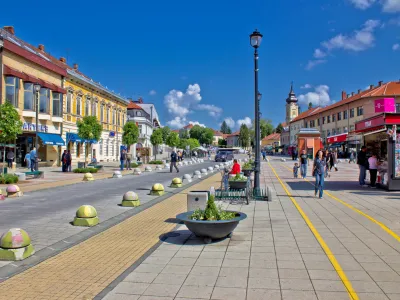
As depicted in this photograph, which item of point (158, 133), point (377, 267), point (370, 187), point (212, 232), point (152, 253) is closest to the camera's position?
point (377, 267)

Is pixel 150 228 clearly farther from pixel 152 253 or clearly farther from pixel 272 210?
pixel 272 210

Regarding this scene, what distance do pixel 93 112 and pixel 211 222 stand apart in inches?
1554

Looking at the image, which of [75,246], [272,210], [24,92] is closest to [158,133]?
[24,92]

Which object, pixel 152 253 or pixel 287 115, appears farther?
pixel 287 115

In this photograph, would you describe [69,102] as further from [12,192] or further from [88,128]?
[12,192]

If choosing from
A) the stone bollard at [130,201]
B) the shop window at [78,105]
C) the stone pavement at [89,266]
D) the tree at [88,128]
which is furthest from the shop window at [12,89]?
the stone pavement at [89,266]

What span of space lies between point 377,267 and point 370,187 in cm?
1249

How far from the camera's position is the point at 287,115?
422 ft

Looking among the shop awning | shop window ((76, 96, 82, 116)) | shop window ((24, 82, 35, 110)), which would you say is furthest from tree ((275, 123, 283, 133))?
shop window ((24, 82, 35, 110))

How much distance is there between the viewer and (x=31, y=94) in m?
31.1

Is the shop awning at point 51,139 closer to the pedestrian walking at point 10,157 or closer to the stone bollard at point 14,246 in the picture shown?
the pedestrian walking at point 10,157

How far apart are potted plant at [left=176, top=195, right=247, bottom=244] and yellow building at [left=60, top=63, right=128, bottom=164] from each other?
31.8 metres

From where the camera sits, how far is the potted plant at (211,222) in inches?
268

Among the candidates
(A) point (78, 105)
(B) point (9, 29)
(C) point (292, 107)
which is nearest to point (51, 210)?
(A) point (78, 105)
